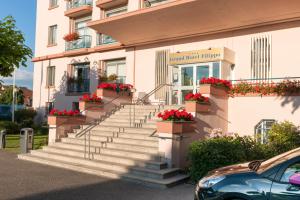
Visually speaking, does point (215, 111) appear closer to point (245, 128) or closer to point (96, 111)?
point (245, 128)

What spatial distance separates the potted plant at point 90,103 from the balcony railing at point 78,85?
23.0ft

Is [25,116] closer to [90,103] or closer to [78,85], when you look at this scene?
[78,85]

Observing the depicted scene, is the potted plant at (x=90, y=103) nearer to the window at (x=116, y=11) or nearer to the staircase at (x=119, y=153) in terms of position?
the staircase at (x=119, y=153)

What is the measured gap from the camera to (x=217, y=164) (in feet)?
30.6

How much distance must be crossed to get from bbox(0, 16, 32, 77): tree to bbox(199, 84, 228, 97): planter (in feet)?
33.8

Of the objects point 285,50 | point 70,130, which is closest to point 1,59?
point 70,130

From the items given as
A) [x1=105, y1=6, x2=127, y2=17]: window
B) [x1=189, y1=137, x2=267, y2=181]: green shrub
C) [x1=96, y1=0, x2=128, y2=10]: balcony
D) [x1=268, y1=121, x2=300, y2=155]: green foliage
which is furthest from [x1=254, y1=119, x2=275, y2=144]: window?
[x1=105, y1=6, x2=127, y2=17]: window

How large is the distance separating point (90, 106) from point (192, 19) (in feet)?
20.3

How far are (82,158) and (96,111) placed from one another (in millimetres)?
4239

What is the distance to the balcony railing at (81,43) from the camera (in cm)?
2364

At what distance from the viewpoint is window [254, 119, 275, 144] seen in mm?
12680

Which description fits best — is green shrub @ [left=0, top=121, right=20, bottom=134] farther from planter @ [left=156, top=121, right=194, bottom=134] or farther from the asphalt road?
planter @ [left=156, top=121, right=194, bottom=134]

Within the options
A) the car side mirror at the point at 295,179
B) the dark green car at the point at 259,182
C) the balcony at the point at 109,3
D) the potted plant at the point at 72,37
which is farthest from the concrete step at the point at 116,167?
the potted plant at the point at 72,37

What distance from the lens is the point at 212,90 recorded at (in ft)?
41.8
